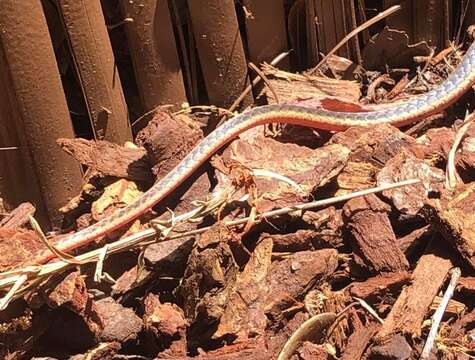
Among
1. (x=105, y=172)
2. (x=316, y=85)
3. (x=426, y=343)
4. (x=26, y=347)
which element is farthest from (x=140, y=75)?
(x=426, y=343)

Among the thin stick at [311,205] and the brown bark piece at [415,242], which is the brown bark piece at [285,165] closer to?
the thin stick at [311,205]

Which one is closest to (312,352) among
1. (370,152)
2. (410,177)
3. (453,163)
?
(410,177)

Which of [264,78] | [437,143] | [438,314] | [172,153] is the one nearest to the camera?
[438,314]

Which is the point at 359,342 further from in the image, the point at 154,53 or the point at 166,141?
the point at 154,53

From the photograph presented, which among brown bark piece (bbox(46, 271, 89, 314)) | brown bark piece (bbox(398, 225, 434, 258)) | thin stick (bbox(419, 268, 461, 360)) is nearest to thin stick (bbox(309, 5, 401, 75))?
brown bark piece (bbox(398, 225, 434, 258))

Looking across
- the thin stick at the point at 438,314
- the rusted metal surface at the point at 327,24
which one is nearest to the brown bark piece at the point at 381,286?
the thin stick at the point at 438,314
